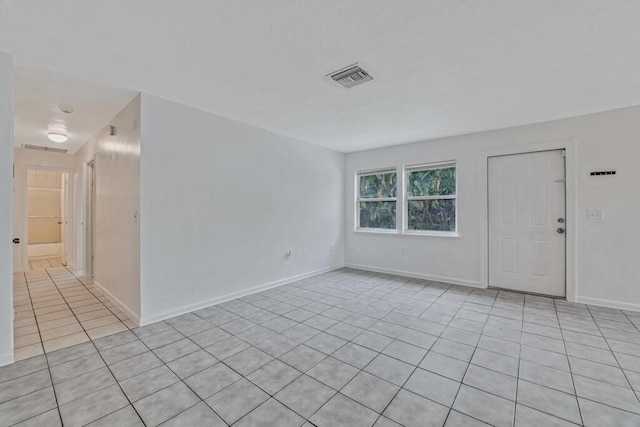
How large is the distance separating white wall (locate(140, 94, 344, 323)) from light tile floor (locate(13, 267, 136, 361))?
1.75 feet

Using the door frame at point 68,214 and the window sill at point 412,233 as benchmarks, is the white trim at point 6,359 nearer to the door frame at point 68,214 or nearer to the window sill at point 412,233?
the door frame at point 68,214

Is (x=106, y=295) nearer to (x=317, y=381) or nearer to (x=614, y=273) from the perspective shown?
(x=317, y=381)

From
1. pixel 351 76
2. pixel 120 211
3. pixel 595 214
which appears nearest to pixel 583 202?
pixel 595 214

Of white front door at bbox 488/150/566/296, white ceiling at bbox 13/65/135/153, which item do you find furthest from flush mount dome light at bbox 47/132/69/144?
white front door at bbox 488/150/566/296

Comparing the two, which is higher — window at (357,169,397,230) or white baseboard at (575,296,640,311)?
window at (357,169,397,230)

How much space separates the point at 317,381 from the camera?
77.5 inches

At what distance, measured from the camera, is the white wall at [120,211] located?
3.02m

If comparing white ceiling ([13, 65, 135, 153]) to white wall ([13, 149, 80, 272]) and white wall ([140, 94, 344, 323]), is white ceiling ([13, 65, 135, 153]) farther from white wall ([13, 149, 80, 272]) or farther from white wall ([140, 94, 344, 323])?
white wall ([13, 149, 80, 272])

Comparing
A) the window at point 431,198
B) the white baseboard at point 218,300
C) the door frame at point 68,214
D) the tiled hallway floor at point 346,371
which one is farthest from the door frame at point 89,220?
the window at point 431,198

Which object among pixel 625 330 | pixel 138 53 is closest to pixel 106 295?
pixel 138 53

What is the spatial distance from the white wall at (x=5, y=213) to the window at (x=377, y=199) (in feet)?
16.3

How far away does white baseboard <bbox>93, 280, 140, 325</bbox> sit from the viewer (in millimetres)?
3000

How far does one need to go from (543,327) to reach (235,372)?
3.06m

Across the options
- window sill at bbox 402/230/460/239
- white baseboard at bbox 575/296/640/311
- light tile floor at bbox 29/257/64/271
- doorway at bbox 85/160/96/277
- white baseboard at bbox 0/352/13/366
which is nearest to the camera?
white baseboard at bbox 0/352/13/366
